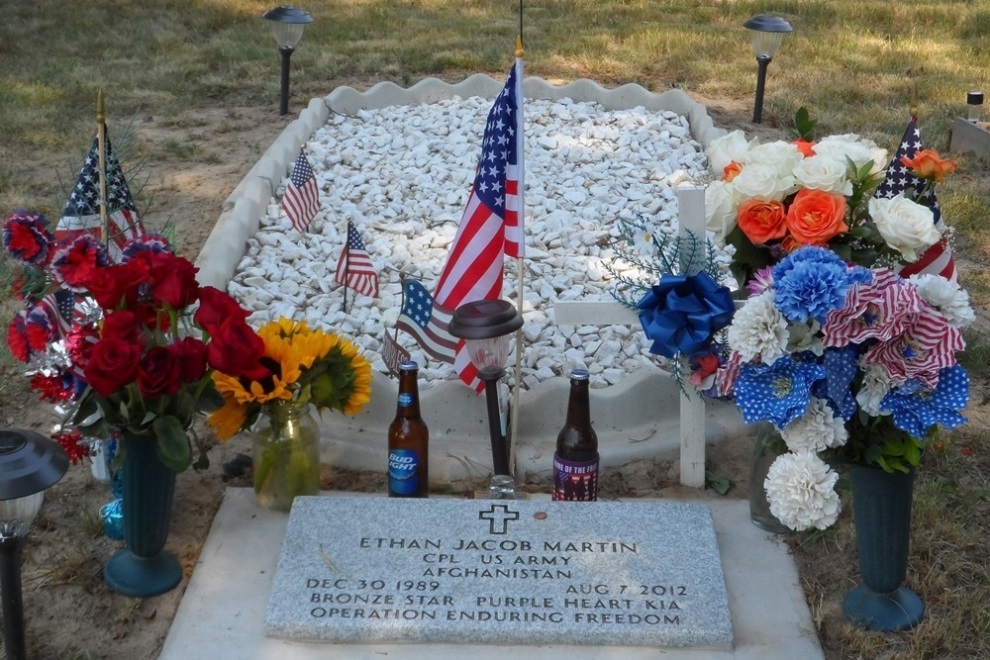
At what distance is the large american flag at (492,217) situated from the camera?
3.82 m

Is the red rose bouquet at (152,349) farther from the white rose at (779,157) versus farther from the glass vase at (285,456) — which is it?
the white rose at (779,157)

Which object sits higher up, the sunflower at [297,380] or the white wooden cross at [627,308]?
the white wooden cross at [627,308]

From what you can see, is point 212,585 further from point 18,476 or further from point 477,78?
point 477,78

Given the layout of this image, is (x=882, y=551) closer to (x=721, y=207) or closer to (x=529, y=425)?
(x=721, y=207)

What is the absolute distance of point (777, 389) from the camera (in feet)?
9.68

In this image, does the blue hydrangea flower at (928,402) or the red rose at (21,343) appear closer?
the blue hydrangea flower at (928,402)

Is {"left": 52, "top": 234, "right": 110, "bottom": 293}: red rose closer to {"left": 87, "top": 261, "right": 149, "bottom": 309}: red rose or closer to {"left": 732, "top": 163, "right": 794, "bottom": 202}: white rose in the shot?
{"left": 87, "top": 261, "right": 149, "bottom": 309}: red rose

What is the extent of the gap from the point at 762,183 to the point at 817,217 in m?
0.17

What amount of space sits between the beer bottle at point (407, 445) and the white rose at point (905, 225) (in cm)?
142

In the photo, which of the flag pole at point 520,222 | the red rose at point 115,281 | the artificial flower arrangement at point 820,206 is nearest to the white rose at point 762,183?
the artificial flower arrangement at point 820,206

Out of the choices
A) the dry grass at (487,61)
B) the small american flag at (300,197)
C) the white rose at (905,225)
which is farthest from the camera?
the dry grass at (487,61)

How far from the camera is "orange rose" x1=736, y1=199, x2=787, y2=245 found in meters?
3.13

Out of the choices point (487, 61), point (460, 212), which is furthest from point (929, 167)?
point (487, 61)

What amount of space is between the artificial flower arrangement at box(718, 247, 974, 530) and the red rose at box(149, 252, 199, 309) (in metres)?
1.42
